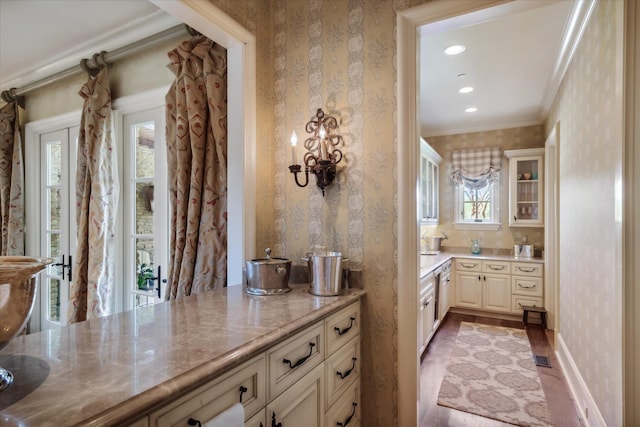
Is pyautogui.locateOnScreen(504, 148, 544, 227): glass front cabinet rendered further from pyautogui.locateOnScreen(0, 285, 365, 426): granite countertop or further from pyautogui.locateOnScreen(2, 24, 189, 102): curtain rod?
pyautogui.locateOnScreen(2, 24, 189, 102): curtain rod

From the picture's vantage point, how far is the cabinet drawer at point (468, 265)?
4.58 metres

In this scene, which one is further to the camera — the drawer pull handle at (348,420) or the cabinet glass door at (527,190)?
the cabinet glass door at (527,190)

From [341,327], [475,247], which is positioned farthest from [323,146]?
[475,247]

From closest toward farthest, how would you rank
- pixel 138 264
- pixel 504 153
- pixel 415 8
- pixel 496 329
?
pixel 415 8, pixel 138 264, pixel 496 329, pixel 504 153

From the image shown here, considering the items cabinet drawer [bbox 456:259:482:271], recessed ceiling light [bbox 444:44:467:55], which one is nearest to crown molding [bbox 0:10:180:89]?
recessed ceiling light [bbox 444:44:467:55]

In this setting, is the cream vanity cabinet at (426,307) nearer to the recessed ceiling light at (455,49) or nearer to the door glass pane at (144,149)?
the recessed ceiling light at (455,49)

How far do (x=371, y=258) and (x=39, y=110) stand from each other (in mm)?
3601

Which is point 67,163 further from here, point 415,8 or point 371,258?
point 415,8

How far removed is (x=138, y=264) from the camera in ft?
8.59

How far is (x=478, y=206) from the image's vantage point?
205 inches

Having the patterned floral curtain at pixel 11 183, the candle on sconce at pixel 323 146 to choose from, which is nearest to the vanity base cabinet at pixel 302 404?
the candle on sconce at pixel 323 146

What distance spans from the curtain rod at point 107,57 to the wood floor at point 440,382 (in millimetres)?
3045

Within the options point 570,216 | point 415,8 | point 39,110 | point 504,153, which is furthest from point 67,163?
point 504,153

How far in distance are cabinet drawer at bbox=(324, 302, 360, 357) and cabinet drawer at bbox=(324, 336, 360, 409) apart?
3 cm
